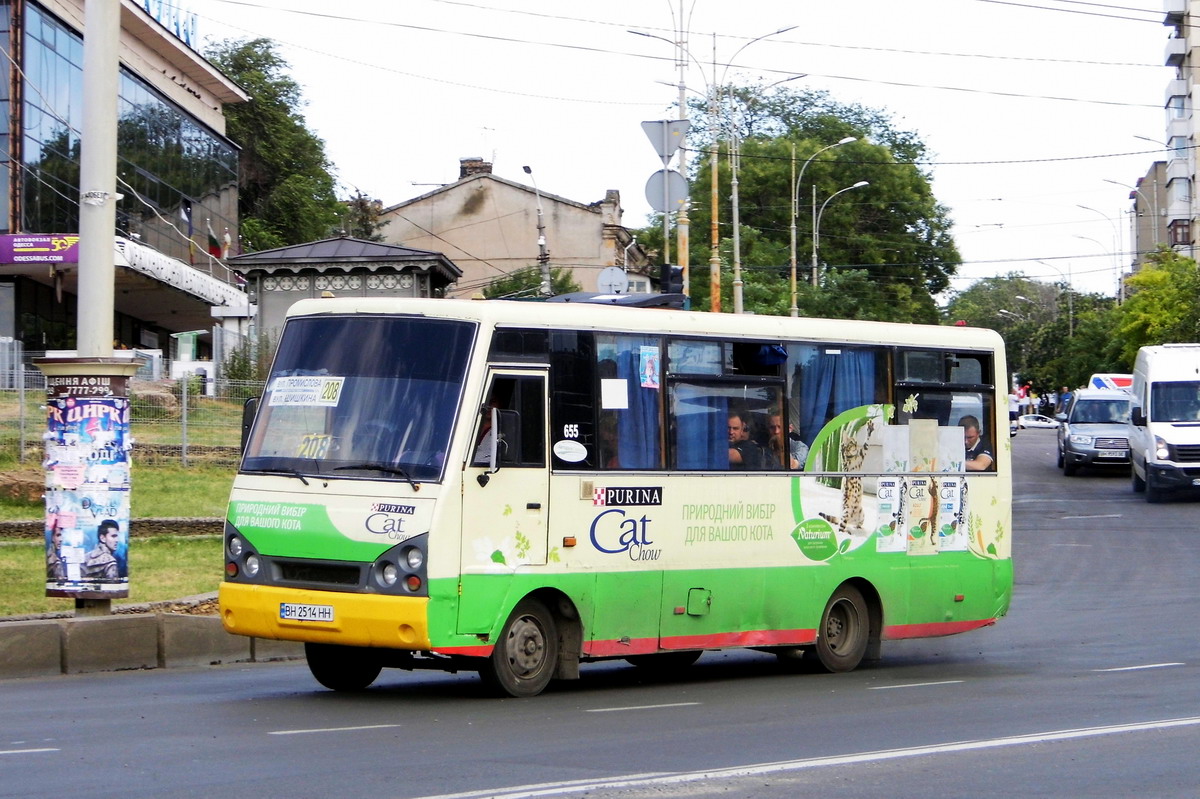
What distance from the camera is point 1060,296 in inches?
4626

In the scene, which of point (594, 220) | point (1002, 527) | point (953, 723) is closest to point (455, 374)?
point (953, 723)

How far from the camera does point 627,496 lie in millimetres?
12219

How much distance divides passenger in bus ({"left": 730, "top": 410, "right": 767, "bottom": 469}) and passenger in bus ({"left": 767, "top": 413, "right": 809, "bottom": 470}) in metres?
0.17

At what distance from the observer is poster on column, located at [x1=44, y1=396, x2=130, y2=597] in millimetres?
13461

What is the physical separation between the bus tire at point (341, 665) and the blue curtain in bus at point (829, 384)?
13.7 ft

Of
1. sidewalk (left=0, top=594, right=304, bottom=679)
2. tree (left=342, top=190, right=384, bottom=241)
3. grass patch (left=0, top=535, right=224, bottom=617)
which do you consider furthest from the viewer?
tree (left=342, top=190, right=384, bottom=241)

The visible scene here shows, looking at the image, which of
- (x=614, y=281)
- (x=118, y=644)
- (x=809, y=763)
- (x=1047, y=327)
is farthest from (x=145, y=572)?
(x=1047, y=327)

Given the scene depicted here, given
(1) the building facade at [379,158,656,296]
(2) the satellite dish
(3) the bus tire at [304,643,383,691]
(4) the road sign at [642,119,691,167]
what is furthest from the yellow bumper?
(1) the building facade at [379,158,656,296]

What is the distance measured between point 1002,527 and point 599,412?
5.19m

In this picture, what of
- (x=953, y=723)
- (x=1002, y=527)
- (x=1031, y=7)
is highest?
(x=1031, y=7)

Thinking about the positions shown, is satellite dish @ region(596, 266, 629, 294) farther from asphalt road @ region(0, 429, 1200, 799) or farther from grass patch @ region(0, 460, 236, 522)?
asphalt road @ region(0, 429, 1200, 799)

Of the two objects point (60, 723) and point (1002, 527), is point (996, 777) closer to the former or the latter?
point (60, 723)

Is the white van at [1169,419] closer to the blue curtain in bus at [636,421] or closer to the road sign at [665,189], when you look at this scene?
the road sign at [665,189]

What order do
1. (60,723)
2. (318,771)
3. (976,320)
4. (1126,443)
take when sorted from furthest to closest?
(976,320) → (1126,443) → (60,723) → (318,771)
